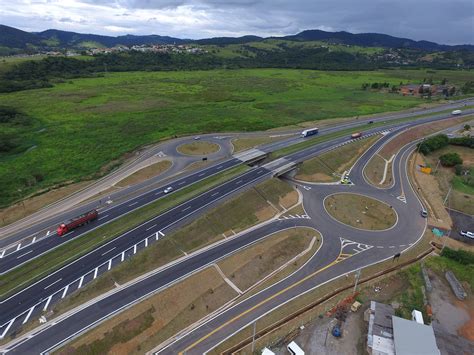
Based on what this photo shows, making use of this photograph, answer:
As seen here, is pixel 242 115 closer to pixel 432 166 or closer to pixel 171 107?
pixel 171 107

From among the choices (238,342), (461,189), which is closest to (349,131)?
(461,189)

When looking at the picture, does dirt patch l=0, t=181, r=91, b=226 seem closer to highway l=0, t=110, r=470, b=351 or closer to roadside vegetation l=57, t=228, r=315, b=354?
highway l=0, t=110, r=470, b=351

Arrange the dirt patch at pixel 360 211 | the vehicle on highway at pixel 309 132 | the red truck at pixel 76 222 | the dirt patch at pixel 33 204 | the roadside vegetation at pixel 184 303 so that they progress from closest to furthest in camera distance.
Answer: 1. the roadside vegetation at pixel 184 303
2. the red truck at pixel 76 222
3. the dirt patch at pixel 33 204
4. the dirt patch at pixel 360 211
5. the vehicle on highway at pixel 309 132

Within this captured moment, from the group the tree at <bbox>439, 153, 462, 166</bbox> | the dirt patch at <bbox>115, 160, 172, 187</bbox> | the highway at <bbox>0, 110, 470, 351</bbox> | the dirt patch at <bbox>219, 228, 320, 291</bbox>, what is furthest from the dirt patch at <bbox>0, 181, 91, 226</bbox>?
the tree at <bbox>439, 153, 462, 166</bbox>

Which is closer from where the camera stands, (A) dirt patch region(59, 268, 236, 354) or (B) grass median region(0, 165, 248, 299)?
(A) dirt patch region(59, 268, 236, 354)

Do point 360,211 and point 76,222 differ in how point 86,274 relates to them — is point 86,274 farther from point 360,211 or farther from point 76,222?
point 360,211

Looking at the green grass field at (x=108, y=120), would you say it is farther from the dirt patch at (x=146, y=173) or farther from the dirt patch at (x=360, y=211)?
the dirt patch at (x=360, y=211)

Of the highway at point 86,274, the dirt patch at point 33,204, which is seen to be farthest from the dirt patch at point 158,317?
the dirt patch at point 33,204
